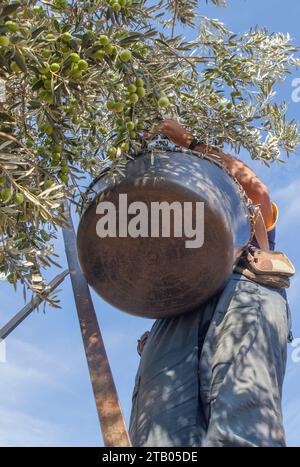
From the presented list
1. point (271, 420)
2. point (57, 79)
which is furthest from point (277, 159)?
point (271, 420)

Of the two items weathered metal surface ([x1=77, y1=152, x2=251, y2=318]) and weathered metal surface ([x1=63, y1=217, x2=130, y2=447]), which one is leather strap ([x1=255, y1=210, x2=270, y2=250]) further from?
weathered metal surface ([x1=63, y1=217, x2=130, y2=447])

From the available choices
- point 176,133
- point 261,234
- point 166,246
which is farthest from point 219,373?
point 176,133

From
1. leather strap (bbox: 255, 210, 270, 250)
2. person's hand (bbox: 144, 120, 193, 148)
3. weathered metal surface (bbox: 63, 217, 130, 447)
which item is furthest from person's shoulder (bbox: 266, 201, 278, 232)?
weathered metal surface (bbox: 63, 217, 130, 447)

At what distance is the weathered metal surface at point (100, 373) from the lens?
2117 millimetres

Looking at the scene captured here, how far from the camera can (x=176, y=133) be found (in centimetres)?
341

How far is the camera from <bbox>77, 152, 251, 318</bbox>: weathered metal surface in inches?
113

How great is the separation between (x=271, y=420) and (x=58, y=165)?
1.67 m

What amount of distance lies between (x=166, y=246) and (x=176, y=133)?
2.49ft

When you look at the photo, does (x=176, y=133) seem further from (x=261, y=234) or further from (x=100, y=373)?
(x=100, y=373)

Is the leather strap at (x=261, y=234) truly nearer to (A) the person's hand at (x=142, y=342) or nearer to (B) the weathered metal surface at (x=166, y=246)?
(B) the weathered metal surface at (x=166, y=246)

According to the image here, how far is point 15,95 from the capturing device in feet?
11.6

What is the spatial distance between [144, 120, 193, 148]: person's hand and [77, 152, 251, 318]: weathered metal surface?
0.34m

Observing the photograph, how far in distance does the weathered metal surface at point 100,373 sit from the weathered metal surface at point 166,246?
0.61 ft

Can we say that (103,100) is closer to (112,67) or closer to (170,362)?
(112,67)
